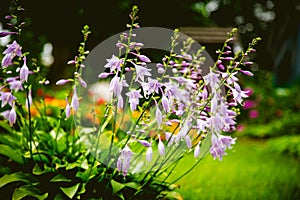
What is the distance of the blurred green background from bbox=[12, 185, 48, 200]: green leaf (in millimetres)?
1367

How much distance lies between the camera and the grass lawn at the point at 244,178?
3443 millimetres

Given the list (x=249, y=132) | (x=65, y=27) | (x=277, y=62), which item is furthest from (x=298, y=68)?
(x=65, y=27)

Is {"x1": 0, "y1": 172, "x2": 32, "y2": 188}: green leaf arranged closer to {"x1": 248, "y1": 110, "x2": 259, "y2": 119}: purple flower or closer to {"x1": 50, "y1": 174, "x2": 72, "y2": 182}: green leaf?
{"x1": 50, "y1": 174, "x2": 72, "y2": 182}: green leaf

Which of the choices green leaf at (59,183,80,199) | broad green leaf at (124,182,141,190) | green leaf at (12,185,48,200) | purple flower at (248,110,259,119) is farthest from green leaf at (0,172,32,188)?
purple flower at (248,110,259,119)

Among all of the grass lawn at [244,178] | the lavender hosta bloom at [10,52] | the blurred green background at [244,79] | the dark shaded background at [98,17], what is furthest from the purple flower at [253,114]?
the lavender hosta bloom at [10,52]

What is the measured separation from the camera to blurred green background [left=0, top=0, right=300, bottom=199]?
13.1 feet

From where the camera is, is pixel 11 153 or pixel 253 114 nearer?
pixel 11 153

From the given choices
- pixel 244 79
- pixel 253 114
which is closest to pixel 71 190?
pixel 253 114

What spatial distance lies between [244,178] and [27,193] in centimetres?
263

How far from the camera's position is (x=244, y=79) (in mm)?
10328

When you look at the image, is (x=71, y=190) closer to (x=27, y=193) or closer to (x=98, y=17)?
(x=27, y=193)

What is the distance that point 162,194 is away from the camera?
2.44 metres

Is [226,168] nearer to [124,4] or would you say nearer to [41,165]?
[41,165]

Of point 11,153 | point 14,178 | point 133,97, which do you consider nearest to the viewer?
point 133,97
